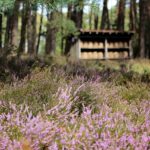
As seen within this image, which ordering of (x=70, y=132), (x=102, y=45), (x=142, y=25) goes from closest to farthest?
(x=70, y=132) < (x=142, y=25) < (x=102, y=45)

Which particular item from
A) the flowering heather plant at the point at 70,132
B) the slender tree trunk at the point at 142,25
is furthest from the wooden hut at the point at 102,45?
the flowering heather plant at the point at 70,132

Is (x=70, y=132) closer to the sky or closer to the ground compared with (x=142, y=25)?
closer to the ground

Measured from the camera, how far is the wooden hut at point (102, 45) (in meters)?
29.0

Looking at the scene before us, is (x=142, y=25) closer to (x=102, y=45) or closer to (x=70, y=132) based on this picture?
(x=102, y=45)

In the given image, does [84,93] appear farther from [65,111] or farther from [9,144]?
[9,144]

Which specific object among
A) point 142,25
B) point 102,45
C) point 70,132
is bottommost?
point 70,132

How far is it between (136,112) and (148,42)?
24733mm

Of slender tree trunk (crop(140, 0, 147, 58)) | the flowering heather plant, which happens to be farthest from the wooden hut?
the flowering heather plant

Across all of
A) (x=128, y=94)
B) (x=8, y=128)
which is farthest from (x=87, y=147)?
(x=128, y=94)

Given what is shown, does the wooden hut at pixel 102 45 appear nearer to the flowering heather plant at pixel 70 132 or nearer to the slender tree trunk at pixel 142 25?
the slender tree trunk at pixel 142 25

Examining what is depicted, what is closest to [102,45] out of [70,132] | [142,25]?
[142,25]

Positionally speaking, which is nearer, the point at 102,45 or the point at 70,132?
the point at 70,132

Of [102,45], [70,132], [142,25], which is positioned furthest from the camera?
[102,45]

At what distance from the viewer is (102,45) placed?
2977cm
